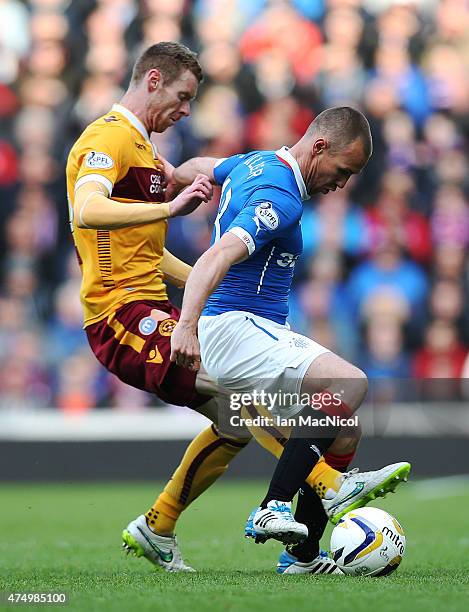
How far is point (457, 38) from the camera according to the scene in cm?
1398

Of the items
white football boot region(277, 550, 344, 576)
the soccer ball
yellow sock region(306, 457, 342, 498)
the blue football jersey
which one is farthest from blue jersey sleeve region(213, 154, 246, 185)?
white football boot region(277, 550, 344, 576)

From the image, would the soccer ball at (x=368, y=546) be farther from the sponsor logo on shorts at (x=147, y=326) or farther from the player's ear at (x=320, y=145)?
the player's ear at (x=320, y=145)

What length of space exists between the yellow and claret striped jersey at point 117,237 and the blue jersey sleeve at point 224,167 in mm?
382

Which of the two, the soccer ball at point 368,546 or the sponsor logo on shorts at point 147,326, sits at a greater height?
the sponsor logo on shorts at point 147,326

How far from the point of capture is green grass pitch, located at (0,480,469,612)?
15.8ft

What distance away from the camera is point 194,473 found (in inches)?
260

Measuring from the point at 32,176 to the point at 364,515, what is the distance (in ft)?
26.2

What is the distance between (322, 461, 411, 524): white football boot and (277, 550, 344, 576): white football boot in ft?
1.34

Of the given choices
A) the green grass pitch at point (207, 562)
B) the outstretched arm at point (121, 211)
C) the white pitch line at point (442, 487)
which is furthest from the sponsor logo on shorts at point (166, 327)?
the white pitch line at point (442, 487)

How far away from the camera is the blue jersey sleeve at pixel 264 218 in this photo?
5691 mm

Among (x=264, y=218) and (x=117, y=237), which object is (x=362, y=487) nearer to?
(x=264, y=218)

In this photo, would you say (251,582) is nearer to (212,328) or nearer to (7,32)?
(212,328)

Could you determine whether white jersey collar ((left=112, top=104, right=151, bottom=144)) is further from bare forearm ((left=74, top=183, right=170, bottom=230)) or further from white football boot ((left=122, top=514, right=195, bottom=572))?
white football boot ((left=122, top=514, right=195, bottom=572))

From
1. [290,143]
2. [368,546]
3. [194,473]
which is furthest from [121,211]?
[290,143]
